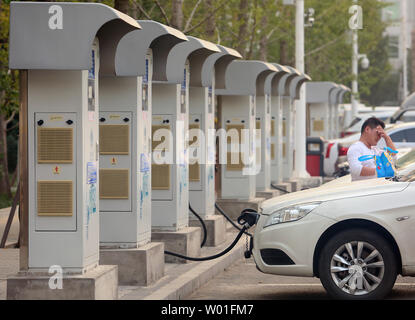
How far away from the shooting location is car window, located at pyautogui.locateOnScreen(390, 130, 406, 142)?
23562mm

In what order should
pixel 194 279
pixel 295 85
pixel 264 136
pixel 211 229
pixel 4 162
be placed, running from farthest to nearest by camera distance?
pixel 4 162 → pixel 295 85 → pixel 264 136 → pixel 211 229 → pixel 194 279

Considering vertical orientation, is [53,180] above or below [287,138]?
below

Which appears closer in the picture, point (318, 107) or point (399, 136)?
point (399, 136)

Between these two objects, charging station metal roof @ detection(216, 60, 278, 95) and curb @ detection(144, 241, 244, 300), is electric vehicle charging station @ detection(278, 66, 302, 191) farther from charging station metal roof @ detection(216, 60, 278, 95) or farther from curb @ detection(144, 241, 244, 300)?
curb @ detection(144, 241, 244, 300)

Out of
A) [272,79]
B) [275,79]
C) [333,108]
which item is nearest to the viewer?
[272,79]

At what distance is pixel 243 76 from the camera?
18.8m

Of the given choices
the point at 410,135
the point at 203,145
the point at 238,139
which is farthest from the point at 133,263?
the point at 410,135

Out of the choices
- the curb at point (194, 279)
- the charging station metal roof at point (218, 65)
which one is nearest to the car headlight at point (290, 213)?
the curb at point (194, 279)

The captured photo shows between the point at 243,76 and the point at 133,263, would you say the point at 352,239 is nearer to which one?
the point at 133,263

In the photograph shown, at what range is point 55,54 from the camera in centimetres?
918

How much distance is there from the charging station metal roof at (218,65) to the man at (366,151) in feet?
7.97

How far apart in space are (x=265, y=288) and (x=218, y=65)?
525cm

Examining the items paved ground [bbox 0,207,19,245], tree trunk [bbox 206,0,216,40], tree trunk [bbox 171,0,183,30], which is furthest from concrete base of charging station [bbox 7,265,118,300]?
tree trunk [bbox 206,0,216,40]

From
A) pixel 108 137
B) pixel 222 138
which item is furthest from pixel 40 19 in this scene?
pixel 222 138
